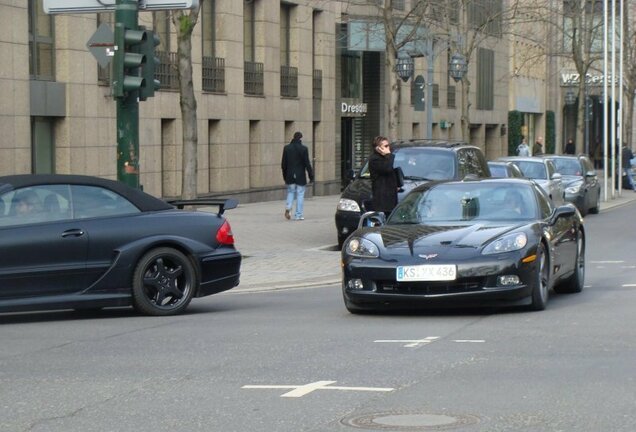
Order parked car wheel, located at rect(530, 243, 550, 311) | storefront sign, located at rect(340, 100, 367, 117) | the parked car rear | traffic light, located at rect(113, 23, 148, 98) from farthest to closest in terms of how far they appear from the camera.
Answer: storefront sign, located at rect(340, 100, 367, 117) < the parked car rear < traffic light, located at rect(113, 23, 148, 98) < parked car wheel, located at rect(530, 243, 550, 311)

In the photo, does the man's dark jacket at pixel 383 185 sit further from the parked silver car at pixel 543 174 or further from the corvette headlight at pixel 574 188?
the corvette headlight at pixel 574 188

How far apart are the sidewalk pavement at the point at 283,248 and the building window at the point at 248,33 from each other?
4.97m

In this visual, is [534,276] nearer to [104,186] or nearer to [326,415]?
[104,186]

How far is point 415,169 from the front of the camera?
23844 mm

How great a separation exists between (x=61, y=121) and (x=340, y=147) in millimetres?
20035

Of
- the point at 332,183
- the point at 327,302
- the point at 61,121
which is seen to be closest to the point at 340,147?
the point at 332,183

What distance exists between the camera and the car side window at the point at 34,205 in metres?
13.3

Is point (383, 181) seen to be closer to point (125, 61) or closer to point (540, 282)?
point (125, 61)

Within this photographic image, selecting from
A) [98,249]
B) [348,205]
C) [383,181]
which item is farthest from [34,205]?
[348,205]

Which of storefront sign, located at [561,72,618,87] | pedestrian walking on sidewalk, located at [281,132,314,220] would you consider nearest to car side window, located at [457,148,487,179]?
pedestrian walking on sidewalk, located at [281,132,314,220]

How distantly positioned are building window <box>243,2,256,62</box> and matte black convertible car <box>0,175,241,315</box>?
2677 cm

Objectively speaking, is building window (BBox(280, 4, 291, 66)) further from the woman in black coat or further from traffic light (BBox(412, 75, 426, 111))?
the woman in black coat

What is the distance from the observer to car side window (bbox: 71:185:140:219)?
13578 mm

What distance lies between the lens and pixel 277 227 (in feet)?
94.5
